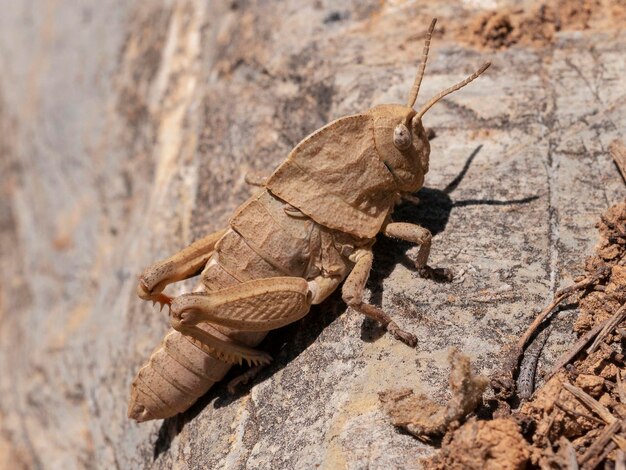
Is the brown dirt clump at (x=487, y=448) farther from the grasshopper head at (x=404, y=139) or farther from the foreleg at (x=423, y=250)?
the grasshopper head at (x=404, y=139)

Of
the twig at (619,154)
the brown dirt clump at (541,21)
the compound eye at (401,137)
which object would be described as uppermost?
the compound eye at (401,137)

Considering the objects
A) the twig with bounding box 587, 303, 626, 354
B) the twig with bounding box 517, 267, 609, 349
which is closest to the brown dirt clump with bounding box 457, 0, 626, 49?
the twig with bounding box 517, 267, 609, 349

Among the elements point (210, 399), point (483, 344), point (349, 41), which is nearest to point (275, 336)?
point (210, 399)

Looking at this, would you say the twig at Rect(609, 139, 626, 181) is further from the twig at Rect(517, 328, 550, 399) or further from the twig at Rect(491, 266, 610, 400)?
the twig at Rect(517, 328, 550, 399)

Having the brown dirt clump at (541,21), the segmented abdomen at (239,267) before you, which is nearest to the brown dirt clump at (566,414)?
the segmented abdomen at (239,267)

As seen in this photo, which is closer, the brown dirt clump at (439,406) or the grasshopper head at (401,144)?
the brown dirt clump at (439,406)

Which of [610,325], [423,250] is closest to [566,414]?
[610,325]

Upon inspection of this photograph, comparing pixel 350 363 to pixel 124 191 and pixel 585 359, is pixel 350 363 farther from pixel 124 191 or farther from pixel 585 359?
pixel 124 191
